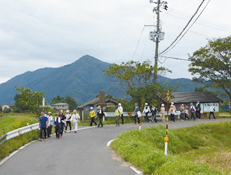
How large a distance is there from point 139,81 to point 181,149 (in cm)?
1589

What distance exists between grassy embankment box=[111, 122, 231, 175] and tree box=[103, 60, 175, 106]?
8.90 meters

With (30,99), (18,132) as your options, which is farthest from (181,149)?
(30,99)

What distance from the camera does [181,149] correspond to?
61.5 feet

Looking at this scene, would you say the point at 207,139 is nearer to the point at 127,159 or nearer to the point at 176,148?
the point at 176,148

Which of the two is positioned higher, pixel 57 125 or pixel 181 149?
pixel 57 125

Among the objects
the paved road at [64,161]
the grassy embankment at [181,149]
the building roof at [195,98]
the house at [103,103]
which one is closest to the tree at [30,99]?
the paved road at [64,161]

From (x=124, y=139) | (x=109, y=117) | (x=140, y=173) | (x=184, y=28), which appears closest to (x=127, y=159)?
(x=140, y=173)

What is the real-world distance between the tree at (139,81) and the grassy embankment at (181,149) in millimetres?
8901

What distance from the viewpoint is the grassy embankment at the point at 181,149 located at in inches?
342

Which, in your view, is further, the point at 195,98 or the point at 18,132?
the point at 195,98

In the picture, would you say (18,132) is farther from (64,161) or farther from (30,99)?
(30,99)

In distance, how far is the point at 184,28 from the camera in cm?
1955

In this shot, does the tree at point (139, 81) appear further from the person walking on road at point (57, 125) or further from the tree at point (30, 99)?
the person walking on road at point (57, 125)

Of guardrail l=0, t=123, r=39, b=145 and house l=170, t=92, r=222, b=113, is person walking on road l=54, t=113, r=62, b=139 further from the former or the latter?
house l=170, t=92, r=222, b=113
